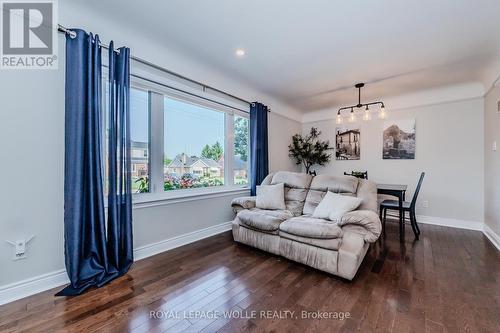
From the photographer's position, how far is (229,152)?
387 cm

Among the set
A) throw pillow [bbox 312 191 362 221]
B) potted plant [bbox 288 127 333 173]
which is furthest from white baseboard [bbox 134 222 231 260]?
potted plant [bbox 288 127 333 173]

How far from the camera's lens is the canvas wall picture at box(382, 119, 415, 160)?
4277mm

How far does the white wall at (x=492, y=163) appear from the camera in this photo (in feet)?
9.87

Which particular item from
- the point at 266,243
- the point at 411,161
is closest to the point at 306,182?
the point at 266,243

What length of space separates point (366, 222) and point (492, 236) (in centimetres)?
259

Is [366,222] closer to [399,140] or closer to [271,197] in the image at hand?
[271,197]

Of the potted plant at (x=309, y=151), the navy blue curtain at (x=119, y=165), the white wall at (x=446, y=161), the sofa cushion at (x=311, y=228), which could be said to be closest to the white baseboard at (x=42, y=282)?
the navy blue curtain at (x=119, y=165)

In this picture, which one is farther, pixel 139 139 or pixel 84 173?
pixel 139 139

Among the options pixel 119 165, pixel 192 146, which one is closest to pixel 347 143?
pixel 192 146

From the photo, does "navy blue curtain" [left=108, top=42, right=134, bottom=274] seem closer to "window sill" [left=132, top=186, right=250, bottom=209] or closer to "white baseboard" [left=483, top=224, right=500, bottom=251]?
"window sill" [left=132, top=186, right=250, bottom=209]

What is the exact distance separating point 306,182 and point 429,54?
7.49 feet

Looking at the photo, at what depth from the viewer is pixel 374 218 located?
7.25ft

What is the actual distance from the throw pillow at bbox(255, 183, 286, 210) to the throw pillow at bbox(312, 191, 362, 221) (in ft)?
1.82

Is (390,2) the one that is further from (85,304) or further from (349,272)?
(85,304)
